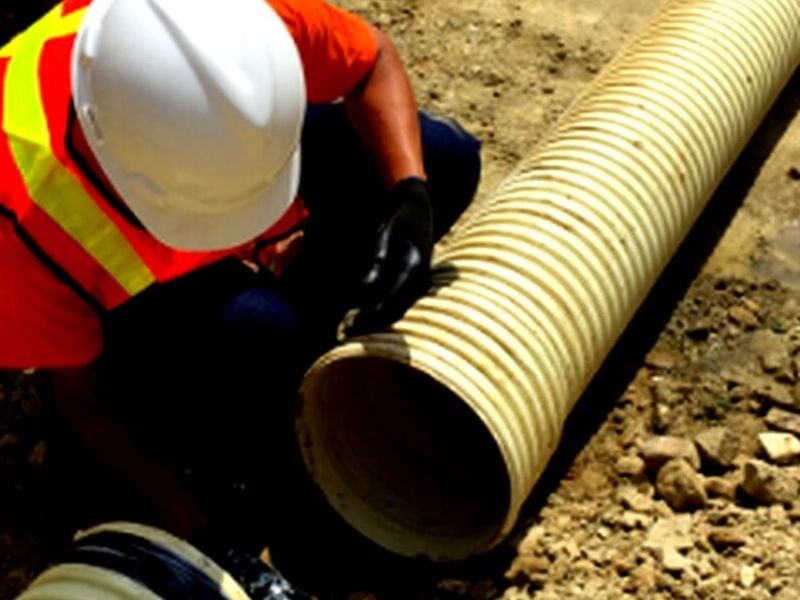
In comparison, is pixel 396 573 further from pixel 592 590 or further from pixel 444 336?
pixel 444 336

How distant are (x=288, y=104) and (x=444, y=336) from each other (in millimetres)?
629

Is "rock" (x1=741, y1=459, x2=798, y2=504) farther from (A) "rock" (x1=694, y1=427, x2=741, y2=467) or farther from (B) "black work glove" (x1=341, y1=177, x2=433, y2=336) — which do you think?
(B) "black work glove" (x1=341, y1=177, x2=433, y2=336)

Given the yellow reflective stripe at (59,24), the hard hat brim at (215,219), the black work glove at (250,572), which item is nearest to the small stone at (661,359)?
the black work glove at (250,572)

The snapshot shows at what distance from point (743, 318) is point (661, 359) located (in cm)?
27

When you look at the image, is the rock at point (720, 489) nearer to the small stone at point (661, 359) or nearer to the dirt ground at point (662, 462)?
the dirt ground at point (662, 462)

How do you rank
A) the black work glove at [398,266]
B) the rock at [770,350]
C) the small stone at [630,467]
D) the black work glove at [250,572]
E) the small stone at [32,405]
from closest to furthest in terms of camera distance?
the black work glove at [250,572], the black work glove at [398,266], the small stone at [630,467], the rock at [770,350], the small stone at [32,405]

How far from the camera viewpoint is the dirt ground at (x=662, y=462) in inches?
116

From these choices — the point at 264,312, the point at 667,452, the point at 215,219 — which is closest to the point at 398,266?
the point at 264,312

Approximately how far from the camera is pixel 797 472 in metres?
3.07

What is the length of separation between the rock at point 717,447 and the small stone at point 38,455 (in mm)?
1656

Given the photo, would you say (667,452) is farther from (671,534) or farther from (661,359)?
(661,359)

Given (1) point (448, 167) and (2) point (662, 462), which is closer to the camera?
(2) point (662, 462)

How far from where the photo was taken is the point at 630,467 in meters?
3.16

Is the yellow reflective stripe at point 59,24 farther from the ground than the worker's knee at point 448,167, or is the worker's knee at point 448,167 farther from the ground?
the yellow reflective stripe at point 59,24
